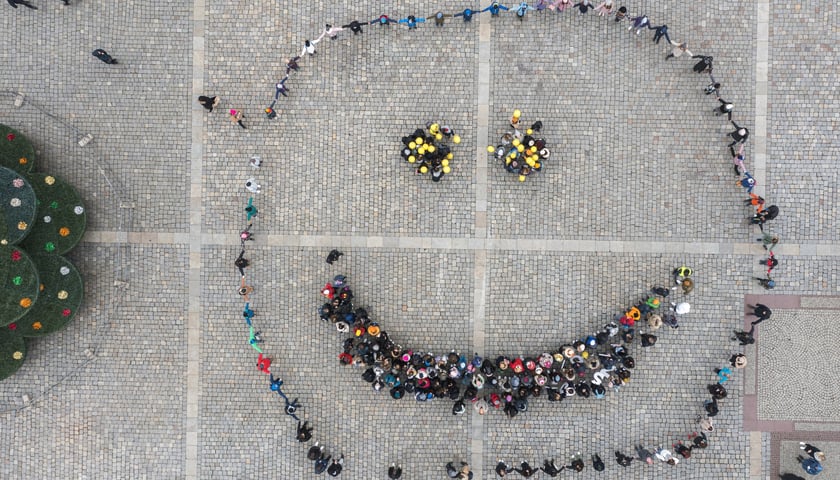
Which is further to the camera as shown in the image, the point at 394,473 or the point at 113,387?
the point at 113,387

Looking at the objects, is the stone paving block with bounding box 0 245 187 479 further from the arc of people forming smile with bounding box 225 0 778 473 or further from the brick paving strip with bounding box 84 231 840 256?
the arc of people forming smile with bounding box 225 0 778 473


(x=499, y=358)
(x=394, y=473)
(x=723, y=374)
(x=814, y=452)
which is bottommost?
(x=394, y=473)

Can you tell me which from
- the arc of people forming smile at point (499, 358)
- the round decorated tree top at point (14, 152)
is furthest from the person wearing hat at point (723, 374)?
the round decorated tree top at point (14, 152)

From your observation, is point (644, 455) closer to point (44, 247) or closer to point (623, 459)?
point (623, 459)

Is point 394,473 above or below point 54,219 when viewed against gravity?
A: below

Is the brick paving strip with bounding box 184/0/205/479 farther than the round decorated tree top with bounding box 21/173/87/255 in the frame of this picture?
Yes

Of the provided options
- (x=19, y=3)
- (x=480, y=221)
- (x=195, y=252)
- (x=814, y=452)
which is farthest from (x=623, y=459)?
(x=19, y=3)

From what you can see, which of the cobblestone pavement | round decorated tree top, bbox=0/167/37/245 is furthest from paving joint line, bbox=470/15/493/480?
round decorated tree top, bbox=0/167/37/245
